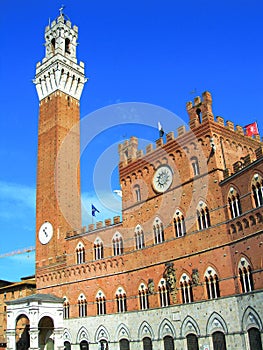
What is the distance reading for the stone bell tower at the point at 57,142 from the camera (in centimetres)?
4250

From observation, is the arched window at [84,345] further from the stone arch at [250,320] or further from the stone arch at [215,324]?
the stone arch at [250,320]

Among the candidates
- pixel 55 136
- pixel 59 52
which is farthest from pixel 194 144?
pixel 59 52

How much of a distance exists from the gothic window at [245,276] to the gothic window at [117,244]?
1251 centimetres

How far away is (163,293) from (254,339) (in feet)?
27.0

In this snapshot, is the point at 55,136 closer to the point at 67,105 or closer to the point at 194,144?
the point at 67,105

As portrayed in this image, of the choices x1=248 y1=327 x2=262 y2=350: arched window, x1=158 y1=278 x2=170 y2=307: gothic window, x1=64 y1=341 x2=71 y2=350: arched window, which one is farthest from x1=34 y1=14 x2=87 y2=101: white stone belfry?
x1=248 y1=327 x2=262 y2=350: arched window

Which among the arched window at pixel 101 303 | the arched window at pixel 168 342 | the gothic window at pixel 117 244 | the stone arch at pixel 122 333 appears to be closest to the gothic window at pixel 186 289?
the arched window at pixel 168 342

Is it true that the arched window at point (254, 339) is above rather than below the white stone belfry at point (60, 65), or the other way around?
below

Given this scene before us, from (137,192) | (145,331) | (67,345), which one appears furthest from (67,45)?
(145,331)

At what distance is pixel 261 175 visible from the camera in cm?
2527

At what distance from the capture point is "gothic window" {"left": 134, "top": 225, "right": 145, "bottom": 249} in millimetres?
34438

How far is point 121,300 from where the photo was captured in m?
34.6

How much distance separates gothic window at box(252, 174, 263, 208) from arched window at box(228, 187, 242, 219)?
167cm

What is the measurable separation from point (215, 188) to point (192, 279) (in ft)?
21.0
